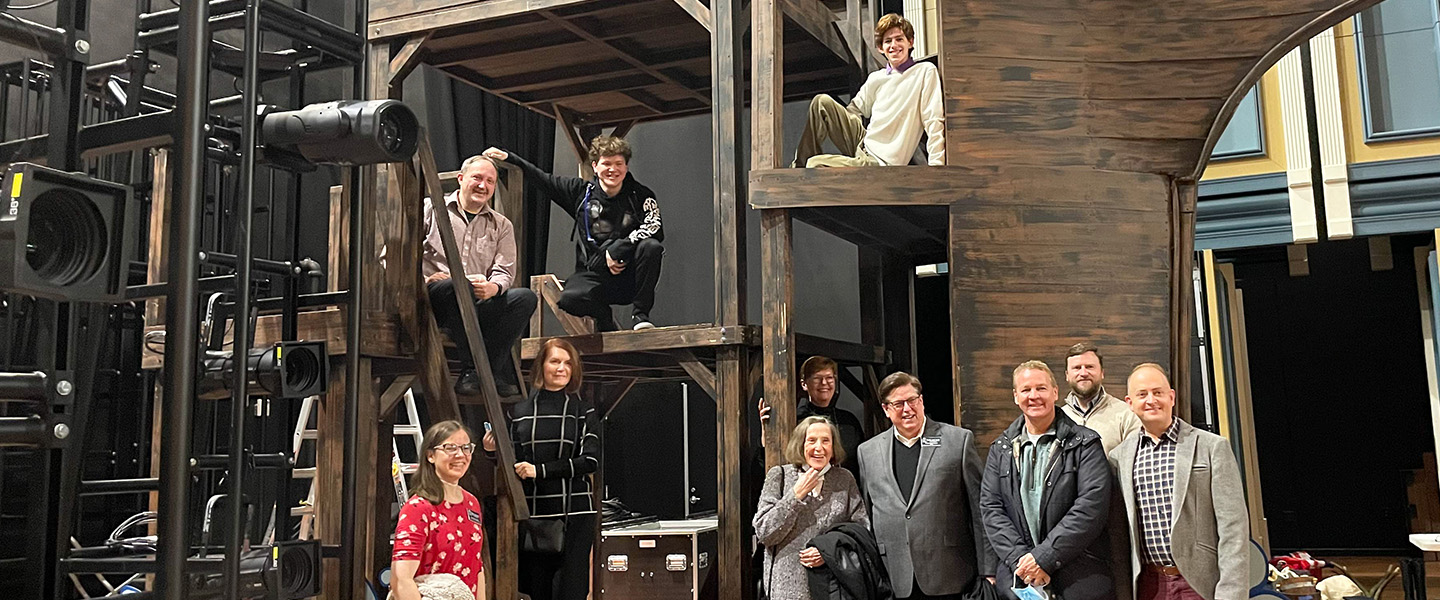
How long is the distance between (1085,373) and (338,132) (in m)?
3.41

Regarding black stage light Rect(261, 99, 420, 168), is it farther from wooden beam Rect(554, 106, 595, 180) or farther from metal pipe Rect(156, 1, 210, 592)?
wooden beam Rect(554, 106, 595, 180)

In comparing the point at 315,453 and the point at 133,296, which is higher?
the point at 133,296

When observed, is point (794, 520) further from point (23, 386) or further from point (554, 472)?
point (23, 386)

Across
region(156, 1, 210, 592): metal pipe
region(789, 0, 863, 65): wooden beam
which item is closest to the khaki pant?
region(789, 0, 863, 65): wooden beam

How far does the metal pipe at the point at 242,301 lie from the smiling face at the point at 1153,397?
3411 millimetres

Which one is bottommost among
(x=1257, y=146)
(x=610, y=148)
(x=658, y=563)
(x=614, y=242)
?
(x=658, y=563)

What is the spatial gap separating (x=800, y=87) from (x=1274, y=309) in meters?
6.88

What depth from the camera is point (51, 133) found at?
3.95 m

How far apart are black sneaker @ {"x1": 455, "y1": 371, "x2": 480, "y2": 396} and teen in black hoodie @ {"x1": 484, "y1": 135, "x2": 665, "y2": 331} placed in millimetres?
993

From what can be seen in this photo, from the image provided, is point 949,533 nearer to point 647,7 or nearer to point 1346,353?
point 647,7

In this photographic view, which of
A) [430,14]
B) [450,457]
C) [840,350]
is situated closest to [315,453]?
[430,14]

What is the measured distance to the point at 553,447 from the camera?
6.10 m

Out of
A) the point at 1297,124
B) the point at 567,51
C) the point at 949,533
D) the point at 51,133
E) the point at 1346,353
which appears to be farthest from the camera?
the point at 1346,353

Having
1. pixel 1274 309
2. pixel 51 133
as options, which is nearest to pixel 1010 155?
pixel 51 133
